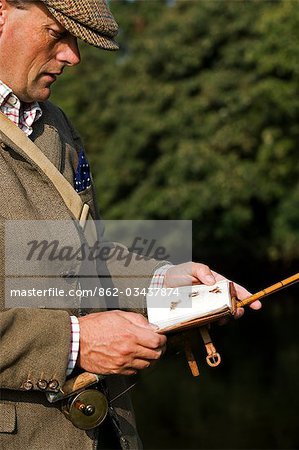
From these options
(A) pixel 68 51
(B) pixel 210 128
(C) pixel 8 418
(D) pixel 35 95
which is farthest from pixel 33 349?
(B) pixel 210 128

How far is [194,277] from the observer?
2.89 meters

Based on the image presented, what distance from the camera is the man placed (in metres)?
2.46

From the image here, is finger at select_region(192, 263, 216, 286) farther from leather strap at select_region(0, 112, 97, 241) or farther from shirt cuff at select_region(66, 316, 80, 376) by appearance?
shirt cuff at select_region(66, 316, 80, 376)

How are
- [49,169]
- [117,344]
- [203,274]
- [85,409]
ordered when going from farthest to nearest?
[203,274] < [49,169] < [85,409] < [117,344]

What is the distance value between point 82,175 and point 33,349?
2.49ft

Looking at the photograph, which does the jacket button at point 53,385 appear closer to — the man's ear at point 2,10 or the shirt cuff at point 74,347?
the shirt cuff at point 74,347

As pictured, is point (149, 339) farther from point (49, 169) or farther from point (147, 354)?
point (49, 169)

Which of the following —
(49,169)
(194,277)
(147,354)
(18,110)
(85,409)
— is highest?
(18,110)

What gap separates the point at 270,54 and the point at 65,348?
15.4 meters

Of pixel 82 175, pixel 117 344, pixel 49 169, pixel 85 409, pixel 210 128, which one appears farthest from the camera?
pixel 210 128

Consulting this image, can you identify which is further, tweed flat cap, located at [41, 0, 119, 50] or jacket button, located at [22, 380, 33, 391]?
tweed flat cap, located at [41, 0, 119, 50]

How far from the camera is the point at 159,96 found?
63.1ft

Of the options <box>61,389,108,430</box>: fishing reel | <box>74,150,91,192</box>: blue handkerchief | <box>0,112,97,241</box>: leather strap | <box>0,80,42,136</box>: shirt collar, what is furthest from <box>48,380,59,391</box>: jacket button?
<box>0,80,42,136</box>: shirt collar

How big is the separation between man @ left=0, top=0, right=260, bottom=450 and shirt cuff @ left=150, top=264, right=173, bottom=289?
0.5 inches
